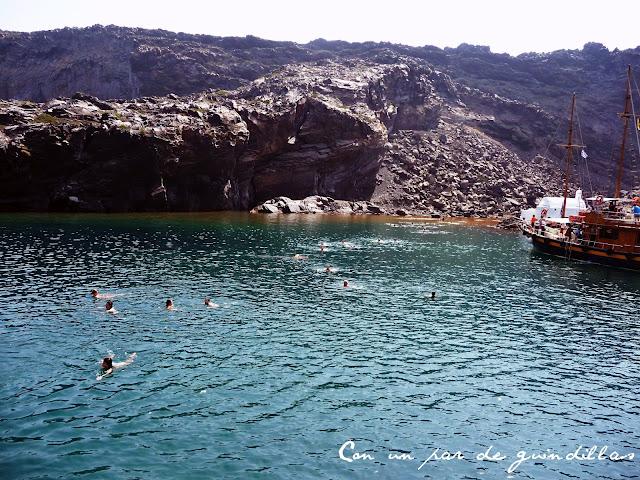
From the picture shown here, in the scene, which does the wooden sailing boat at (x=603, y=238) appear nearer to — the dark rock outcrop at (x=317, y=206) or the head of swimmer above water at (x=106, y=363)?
the dark rock outcrop at (x=317, y=206)

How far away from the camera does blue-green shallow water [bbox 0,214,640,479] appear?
22.6m

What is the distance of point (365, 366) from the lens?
33.3 meters

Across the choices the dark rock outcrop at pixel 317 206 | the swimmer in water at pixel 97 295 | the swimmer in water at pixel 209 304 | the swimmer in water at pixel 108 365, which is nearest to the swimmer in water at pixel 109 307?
the swimmer in water at pixel 97 295

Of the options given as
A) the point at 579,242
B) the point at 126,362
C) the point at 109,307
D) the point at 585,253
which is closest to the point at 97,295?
the point at 109,307

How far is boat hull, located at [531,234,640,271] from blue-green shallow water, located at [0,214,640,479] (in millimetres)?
12940

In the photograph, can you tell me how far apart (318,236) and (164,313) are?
179 feet

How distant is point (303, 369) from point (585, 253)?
67.7 meters

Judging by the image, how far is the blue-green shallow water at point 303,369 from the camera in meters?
22.6

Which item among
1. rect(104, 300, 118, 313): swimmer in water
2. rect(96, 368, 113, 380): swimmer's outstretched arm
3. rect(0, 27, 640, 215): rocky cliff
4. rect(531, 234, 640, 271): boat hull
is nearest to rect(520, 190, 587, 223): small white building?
rect(0, 27, 640, 215): rocky cliff

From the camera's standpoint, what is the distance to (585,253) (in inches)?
3260

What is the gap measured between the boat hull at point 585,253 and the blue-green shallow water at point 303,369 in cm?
1294

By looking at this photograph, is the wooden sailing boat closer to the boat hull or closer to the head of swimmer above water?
the boat hull

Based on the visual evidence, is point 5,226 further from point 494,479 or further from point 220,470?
point 494,479

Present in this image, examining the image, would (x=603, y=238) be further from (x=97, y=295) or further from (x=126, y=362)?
(x=126, y=362)
